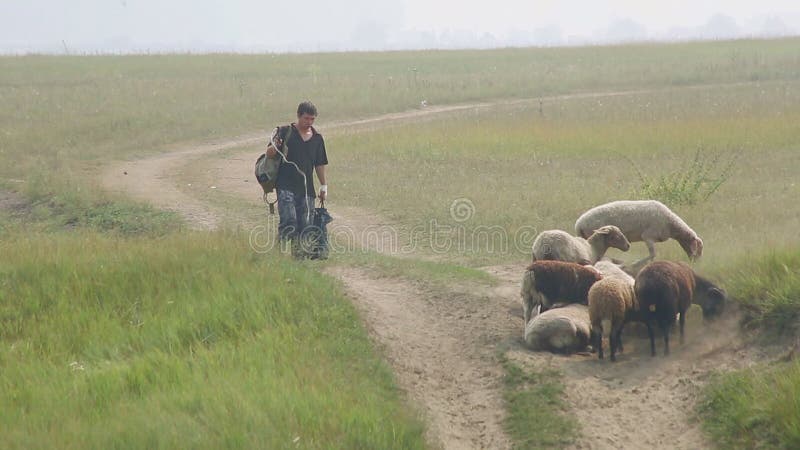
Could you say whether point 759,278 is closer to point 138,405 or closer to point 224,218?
point 138,405

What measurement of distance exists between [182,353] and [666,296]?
4.10 meters

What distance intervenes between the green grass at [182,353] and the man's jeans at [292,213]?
48 cm

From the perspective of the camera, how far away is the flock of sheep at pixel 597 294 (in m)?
7.87

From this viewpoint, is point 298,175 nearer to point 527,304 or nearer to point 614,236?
point 527,304

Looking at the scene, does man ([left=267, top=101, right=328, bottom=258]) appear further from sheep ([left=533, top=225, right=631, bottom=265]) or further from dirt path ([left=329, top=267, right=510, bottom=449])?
sheep ([left=533, top=225, right=631, bottom=265])

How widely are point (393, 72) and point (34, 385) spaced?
3682 centimetres

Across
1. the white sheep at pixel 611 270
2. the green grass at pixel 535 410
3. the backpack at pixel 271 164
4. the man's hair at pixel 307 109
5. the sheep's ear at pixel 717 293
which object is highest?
the man's hair at pixel 307 109

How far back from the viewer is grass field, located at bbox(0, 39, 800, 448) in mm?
6719

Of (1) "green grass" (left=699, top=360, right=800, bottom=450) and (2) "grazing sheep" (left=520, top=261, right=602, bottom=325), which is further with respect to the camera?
(2) "grazing sheep" (left=520, top=261, right=602, bottom=325)

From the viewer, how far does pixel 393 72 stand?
1709 inches

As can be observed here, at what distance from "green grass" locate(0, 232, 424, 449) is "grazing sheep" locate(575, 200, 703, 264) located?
3.47 m

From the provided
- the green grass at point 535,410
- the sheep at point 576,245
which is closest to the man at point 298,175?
the sheep at point 576,245

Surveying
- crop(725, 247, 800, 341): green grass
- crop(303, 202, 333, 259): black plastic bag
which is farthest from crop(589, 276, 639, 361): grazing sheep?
crop(303, 202, 333, 259): black plastic bag

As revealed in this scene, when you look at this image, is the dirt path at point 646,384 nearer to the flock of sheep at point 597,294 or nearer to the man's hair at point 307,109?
the flock of sheep at point 597,294
